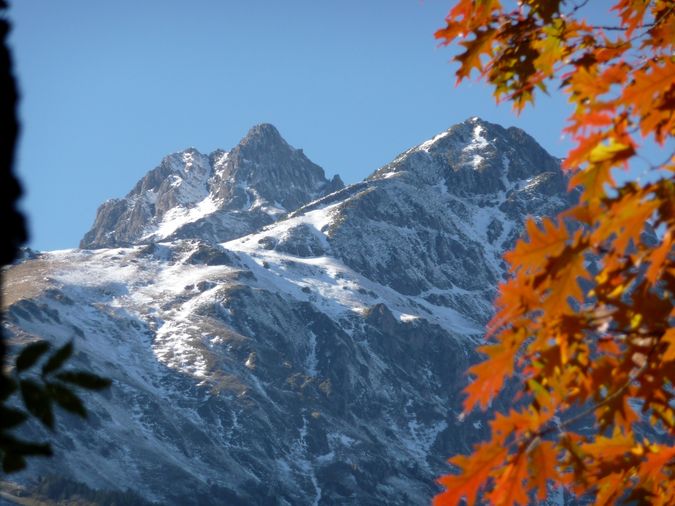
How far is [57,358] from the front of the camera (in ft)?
7.09

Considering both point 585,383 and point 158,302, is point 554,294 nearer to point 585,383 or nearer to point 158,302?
point 585,383

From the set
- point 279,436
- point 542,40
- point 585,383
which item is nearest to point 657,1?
point 542,40

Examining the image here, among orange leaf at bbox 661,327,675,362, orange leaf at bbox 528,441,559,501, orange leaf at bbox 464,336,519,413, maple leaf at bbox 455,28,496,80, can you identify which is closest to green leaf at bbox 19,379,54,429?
orange leaf at bbox 464,336,519,413

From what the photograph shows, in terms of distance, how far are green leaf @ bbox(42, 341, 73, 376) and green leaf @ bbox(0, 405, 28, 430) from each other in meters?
0.15

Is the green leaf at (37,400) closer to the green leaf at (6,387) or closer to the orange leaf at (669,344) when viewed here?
the green leaf at (6,387)

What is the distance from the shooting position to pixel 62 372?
2199 millimetres

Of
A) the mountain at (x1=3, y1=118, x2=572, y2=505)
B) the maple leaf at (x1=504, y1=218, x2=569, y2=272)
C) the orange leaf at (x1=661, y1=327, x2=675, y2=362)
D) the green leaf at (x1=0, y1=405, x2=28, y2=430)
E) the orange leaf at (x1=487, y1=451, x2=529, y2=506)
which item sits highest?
the mountain at (x1=3, y1=118, x2=572, y2=505)

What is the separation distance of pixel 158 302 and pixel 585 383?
188076mm

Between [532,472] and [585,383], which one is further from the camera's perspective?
[585,383]

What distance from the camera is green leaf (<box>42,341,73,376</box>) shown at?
7.05 ft

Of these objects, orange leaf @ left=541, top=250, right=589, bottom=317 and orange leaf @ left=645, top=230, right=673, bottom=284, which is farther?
orange leaf @ left=541, top=250, right=589, bottom=317

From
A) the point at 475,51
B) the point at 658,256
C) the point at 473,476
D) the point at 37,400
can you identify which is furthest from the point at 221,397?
the point at 37,400

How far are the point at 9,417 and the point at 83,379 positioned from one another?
204 mm

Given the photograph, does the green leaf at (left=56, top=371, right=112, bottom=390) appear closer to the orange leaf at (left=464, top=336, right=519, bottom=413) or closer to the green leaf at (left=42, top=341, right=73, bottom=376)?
the green leaf at (left=42, top=341, right=73, bottom=376)
